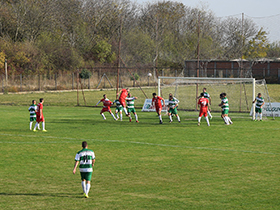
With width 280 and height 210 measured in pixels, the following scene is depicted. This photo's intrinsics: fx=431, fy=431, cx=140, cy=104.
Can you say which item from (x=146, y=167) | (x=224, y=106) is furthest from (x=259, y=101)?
(x=146, y=167)

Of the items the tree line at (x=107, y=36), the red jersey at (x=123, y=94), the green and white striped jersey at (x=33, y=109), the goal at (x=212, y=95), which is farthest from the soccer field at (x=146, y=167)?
the tree line at (x=107, y=36)

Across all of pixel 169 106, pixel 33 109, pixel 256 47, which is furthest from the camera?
pixel 256 47

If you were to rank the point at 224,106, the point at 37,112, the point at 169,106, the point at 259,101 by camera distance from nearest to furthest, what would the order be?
the point at 37,112 → the point at 224,106 → the point at 169,106 → the point at 259,101

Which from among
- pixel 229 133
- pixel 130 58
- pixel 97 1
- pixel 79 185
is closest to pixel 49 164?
pixel 79 185

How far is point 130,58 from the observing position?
251ft

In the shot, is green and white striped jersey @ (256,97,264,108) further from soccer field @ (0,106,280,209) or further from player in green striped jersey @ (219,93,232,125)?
player in green striped jersey @ (219,93,232,125)

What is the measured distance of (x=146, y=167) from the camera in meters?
13.8

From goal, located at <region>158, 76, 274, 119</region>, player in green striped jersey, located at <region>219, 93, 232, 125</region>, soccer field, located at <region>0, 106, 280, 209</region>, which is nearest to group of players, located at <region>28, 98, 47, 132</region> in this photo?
soccer field, located at <region>0, 106, 280, 209</region>

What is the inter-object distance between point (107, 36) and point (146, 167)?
6860cm

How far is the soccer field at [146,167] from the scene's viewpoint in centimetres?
1005

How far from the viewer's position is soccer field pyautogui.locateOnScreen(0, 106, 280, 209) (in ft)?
33.0

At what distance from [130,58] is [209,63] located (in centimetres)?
1404

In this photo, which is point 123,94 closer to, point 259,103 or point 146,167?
point 259,103

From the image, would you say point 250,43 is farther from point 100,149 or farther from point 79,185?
point 79,185
